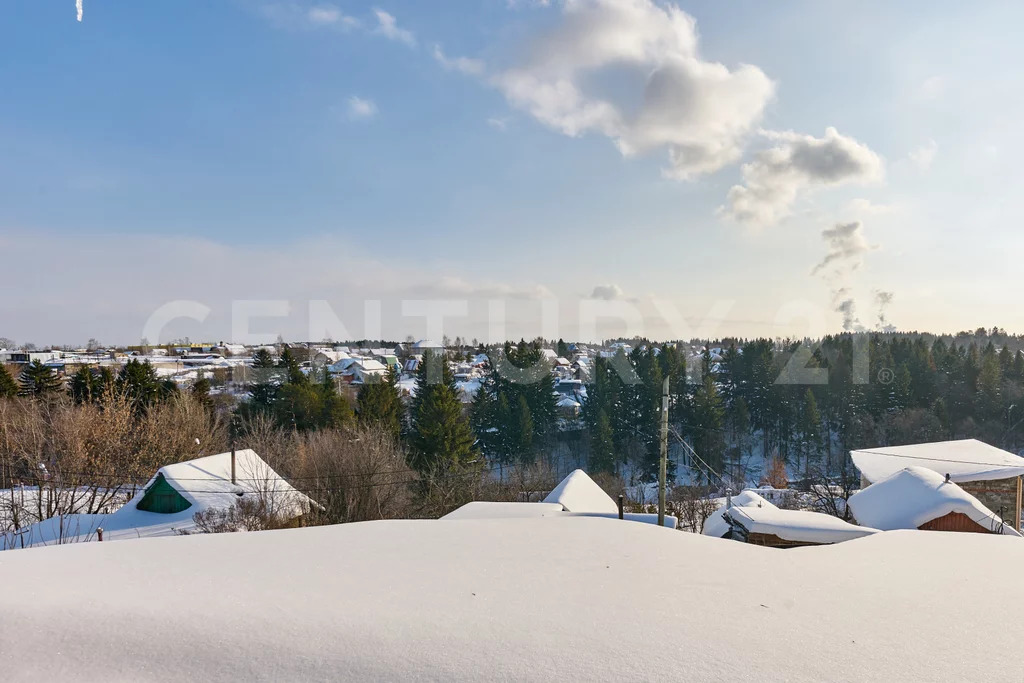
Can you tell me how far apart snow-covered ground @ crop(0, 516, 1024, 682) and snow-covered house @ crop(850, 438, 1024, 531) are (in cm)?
1544

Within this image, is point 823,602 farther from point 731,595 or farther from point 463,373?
point 463,373

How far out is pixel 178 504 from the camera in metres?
16.8

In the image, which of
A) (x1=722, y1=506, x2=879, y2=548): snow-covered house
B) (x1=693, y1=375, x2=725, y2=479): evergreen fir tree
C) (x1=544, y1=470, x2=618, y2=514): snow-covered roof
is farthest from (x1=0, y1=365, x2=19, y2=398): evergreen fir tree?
(x1=693, y1=375, x2=725, y2=479): evergreen fir tree

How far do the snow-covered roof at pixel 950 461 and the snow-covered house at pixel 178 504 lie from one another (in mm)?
21169

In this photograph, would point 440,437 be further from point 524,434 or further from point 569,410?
point 569,410

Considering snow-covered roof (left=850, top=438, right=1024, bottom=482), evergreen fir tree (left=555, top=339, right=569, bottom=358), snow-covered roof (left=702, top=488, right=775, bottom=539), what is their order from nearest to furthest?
snow-covered roof (left=702, top=488, right=775, bottom=539)
snow-covered roof (left=850, top=438, right=1024, bottom=482)
evergreen fir tree (left=555, top=339, right=569, bottom=358)

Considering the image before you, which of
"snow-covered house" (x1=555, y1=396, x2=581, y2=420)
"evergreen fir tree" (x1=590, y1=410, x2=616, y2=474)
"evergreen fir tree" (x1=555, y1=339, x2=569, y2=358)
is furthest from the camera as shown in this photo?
"evergreen fir tree" (x1=555, y1=339, x2=569, y2=358)

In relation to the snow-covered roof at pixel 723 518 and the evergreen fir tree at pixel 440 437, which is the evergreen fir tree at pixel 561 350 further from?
the snow-covered roof at pixel 723 518

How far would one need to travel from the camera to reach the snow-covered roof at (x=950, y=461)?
57.2 feet

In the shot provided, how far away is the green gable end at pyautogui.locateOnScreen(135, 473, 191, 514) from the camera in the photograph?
16766 millimetres

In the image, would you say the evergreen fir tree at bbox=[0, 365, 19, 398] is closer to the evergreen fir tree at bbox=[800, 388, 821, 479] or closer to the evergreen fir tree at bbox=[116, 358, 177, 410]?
the evergreen fir tree at bbox=[116, 358, 177, 410]

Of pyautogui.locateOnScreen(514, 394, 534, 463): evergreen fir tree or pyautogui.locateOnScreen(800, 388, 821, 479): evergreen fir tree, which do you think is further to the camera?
pyautogui.locateOnScreen(800, 388, 821, 479): evergreen fir tree

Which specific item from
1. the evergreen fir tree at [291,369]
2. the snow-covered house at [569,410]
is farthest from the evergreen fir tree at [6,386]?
the snow-covered house at [569,410]

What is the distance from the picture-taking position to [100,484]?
808 inches
